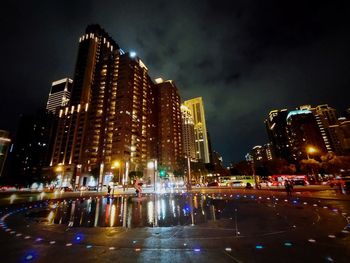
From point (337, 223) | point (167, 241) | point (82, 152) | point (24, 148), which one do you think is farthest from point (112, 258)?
point (24, 148)

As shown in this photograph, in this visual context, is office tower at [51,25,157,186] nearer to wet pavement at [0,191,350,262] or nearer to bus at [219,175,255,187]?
bus at [219,175,255,187]

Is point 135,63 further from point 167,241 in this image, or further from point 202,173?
point 167,241

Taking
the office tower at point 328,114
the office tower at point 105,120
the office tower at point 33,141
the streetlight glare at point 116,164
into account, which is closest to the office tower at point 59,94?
the office tower at point 33,141

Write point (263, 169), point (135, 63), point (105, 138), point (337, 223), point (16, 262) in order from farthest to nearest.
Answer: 1. point (135, 63)
2. point (105, 138)
3. point (263, 169)
4. point (337, 223)
5. point (16, 262)

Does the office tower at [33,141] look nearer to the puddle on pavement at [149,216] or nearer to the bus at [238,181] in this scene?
the bus at [238,181]

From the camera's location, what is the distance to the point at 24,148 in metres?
147

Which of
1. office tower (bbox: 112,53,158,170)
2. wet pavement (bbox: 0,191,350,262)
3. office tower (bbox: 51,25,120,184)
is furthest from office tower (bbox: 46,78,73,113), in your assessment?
wet pavement (bbox: 0,191,350,262)

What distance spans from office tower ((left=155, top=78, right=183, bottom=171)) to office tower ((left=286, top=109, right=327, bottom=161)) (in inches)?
3547

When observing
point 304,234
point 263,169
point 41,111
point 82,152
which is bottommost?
point 304,234

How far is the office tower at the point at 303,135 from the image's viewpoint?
134 m

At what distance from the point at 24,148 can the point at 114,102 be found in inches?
3693

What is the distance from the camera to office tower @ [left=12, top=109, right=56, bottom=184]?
144 metres

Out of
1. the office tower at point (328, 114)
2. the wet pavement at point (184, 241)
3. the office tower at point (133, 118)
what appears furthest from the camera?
the office tower at point (328, 114)

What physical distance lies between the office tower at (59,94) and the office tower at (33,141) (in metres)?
22.0
